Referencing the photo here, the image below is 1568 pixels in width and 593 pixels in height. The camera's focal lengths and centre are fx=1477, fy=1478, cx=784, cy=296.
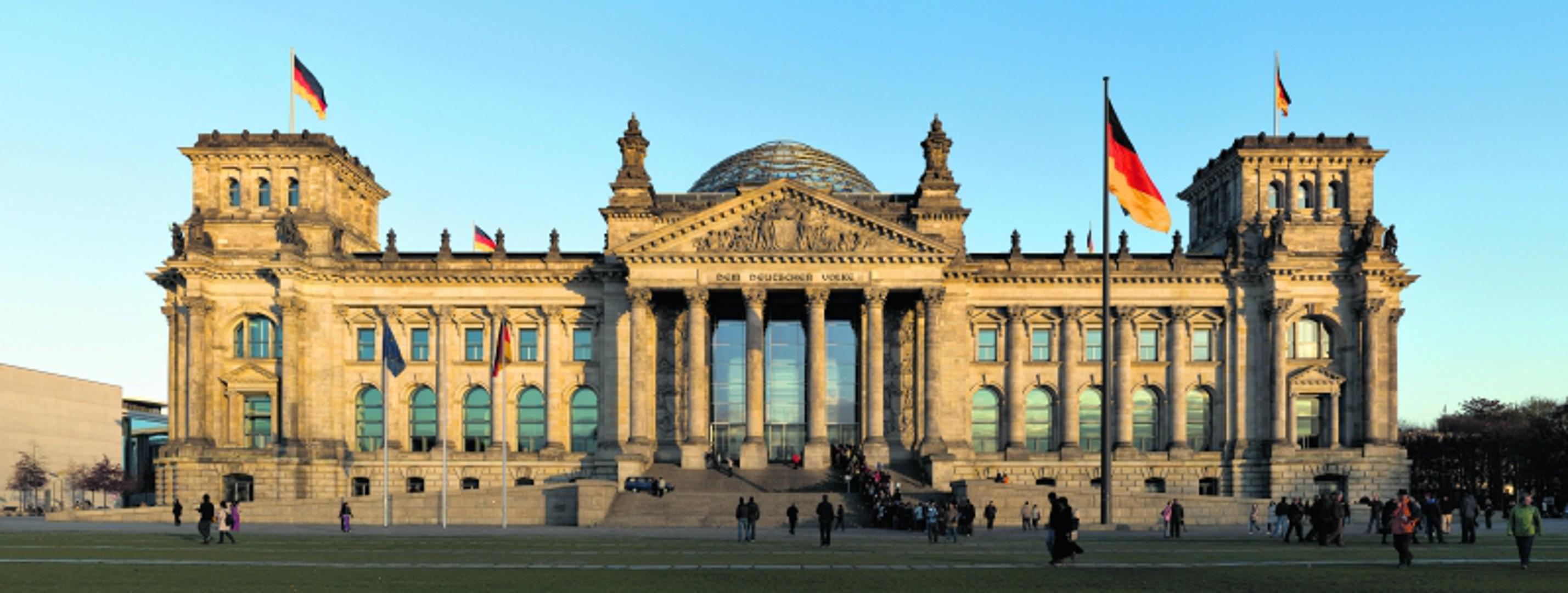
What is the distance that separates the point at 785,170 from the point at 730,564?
59140 mm

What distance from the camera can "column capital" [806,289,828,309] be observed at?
76.3 meters

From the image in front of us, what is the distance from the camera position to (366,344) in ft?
268

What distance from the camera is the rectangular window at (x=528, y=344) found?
8181 cm

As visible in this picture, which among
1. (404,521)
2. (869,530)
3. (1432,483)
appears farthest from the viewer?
(1432,483)

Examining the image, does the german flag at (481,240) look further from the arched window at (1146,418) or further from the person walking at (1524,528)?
the person walking at (1524,528)

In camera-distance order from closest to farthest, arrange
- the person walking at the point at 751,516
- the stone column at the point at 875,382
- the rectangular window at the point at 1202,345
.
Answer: the person walking at the point at 751,516 < the stone column at the point at 875,382 < the rectangular window at the point at 1202,345

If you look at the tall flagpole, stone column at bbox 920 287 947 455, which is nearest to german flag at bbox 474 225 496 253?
stone column at bbox 920 287 947 455

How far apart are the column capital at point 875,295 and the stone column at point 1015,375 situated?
28.8 ft

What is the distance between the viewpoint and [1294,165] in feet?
267

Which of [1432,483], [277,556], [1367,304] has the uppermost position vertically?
[1367,304]

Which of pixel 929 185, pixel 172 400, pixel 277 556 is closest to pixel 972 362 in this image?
pixel 929 185

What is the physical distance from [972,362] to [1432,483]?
2542 inches

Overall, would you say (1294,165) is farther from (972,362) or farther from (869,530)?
(869,530)

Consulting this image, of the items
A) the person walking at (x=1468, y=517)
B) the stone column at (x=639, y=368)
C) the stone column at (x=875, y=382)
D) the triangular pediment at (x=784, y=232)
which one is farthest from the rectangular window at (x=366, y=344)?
the person walking at (x=1468, y=517)
